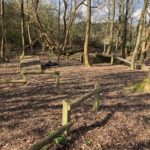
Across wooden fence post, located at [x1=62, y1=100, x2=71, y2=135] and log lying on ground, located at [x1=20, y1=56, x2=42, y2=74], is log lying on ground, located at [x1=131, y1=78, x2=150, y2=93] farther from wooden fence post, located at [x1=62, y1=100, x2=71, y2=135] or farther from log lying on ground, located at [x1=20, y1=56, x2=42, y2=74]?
log lying on ground, located at [x1=20, y1=56, x2=42, y2=74]

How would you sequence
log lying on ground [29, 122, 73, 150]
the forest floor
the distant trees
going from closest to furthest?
log lying on ground [29, 122, 73, 150]
the forest floor
the distant trees

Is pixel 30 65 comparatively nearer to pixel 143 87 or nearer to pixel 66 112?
pixel 143 87

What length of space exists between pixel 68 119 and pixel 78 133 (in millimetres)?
459

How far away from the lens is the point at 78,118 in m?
8.20

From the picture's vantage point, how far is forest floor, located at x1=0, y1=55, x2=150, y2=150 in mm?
6699

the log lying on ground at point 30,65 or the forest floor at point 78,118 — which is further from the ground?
the log lying on ground at point 30,65

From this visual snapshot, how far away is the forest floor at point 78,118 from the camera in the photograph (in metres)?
6.70

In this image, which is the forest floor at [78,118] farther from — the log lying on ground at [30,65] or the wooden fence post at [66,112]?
the log lying on ground at [30,65]

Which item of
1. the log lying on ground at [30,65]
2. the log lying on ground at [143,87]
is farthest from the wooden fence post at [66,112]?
the log lying on ground at [30,65]

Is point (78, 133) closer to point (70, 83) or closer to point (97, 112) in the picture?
point (97, 112)

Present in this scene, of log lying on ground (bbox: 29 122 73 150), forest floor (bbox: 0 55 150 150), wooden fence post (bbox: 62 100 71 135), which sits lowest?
forest floor (bbox: 0 55 150 150)

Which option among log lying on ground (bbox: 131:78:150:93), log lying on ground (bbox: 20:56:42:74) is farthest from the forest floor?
log lying on ground (bbox: 20:56:42:74)

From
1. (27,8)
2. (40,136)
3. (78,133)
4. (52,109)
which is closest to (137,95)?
(52,109)

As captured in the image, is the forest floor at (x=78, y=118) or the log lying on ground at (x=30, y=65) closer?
the forest floor at (x=78, y=118)
